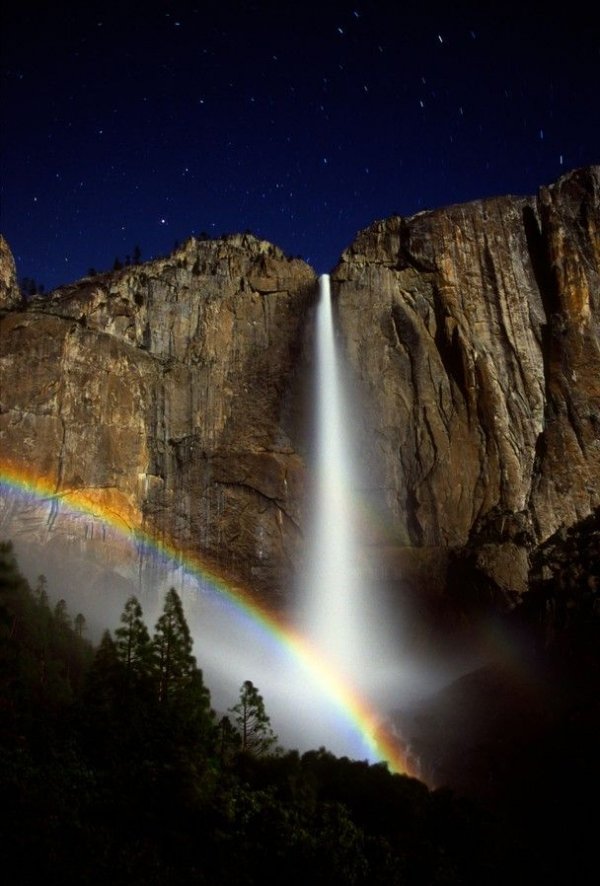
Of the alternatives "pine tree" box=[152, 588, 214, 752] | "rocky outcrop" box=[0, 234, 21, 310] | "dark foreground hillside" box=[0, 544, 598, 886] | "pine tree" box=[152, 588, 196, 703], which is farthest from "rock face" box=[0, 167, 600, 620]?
"dark foreground hillside" box=[0, 544, 598, 886]

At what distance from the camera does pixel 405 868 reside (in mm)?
19984

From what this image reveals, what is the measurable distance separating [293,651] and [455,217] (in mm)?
30318

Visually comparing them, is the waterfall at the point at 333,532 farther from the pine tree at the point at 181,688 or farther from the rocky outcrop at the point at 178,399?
the pine tree at the point at 181,688

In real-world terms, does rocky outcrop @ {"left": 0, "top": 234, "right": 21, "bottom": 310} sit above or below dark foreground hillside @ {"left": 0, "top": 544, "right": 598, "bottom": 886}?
above

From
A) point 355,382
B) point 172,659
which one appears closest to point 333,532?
point 355,382

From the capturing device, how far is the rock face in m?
44.7

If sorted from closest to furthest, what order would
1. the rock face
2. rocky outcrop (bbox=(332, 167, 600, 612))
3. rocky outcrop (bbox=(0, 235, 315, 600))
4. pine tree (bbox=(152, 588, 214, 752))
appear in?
pine tree (bbox=(152, 588, 214, 752))
rocky outcrop (bbox=(332, 167, 600, 612))
the rock face
rocky outcrop (bbox=(0, 235, 315, 600))

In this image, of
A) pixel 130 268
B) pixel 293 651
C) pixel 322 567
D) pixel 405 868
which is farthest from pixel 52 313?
pixel 405 868

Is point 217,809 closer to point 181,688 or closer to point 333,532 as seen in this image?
point 181,688

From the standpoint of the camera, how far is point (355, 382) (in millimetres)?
48688

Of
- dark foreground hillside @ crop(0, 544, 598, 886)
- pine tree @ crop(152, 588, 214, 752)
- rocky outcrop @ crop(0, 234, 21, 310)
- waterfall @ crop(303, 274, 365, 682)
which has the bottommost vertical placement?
dark foreground hillside @ crop(0, 544, 598, 886)

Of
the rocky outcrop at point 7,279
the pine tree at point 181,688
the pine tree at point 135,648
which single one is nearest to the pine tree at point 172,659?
the pine tree at point 181,688

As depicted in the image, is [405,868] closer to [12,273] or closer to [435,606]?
[435,606]

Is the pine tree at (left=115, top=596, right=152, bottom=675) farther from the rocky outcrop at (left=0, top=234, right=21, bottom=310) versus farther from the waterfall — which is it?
the rocky outcrop at (left=0, top=234, right=21, bottom=310)
